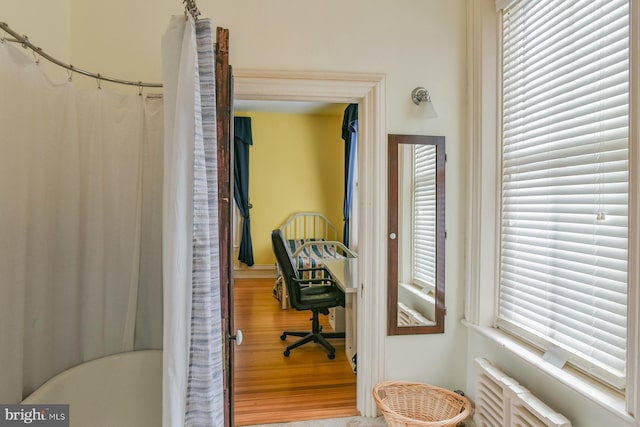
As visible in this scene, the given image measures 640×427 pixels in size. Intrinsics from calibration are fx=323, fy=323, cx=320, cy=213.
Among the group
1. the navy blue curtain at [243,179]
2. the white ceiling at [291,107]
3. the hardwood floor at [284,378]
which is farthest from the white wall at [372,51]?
the navy blue curtain at [243,179]

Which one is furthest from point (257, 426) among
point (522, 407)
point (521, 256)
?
point (521, 256)

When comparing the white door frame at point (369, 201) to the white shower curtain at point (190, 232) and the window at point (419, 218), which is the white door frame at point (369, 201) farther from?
the white shower curtain at point (190, 232)

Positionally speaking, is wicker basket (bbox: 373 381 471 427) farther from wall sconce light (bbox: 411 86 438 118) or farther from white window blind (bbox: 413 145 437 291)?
wall sconce light (bbox: 411 86 438 118)

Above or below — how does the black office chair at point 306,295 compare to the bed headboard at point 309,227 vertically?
below

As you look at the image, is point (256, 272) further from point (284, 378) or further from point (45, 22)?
point (45, 22)

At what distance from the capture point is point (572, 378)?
4.19 feet

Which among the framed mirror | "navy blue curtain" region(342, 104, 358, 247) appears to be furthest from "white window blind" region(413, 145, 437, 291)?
"navy blue curtain" region(342, 104, 358, 247)

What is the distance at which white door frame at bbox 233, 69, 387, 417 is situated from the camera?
1.86 meters

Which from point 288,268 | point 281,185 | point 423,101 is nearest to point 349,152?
point 281,185

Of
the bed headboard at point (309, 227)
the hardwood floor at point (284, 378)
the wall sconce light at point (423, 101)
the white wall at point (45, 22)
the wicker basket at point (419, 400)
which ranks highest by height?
the white wall at point (45, 22)

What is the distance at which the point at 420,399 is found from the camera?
1882 mm

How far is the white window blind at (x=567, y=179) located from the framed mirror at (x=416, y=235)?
1.12ft

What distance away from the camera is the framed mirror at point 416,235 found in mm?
1910

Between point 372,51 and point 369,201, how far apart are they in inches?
34.6
